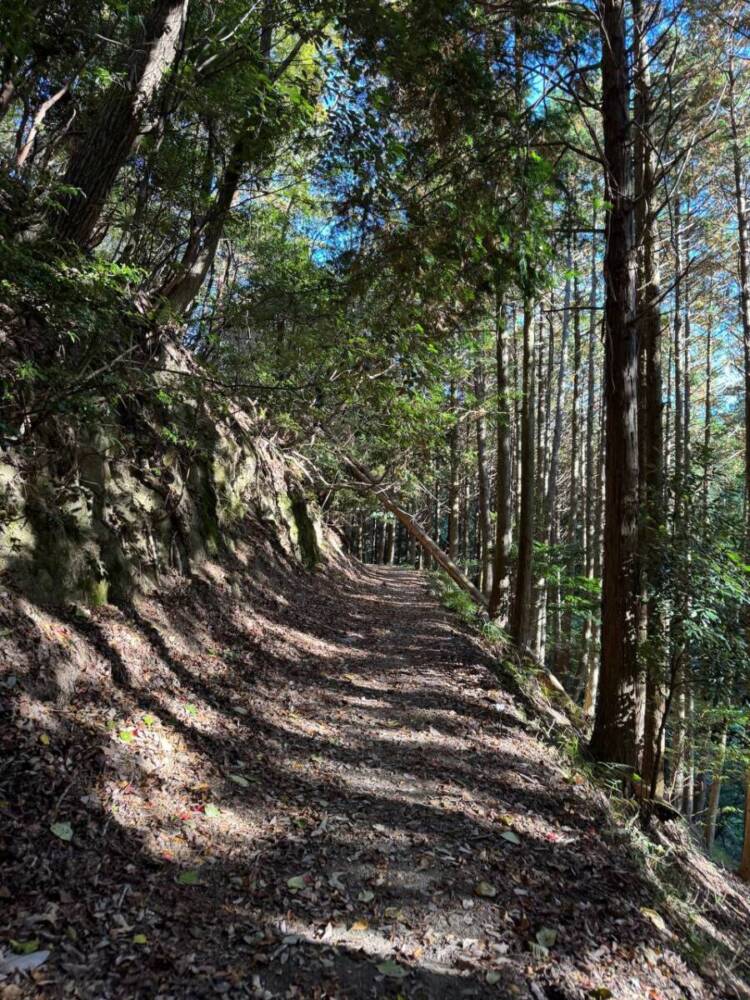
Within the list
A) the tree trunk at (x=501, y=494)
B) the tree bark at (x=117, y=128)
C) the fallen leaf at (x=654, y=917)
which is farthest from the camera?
the tree trunk at (x=501, y=494)

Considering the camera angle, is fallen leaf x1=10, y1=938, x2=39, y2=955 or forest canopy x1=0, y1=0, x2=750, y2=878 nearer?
fallen leaf x1=10, y1=938, x2=39, y2=955

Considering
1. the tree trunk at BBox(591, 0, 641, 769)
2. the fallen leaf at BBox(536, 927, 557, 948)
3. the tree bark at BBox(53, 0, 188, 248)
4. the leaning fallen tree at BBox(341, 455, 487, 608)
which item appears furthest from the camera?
the leaning fallen tree at BBox(341, 455, 487, 608)

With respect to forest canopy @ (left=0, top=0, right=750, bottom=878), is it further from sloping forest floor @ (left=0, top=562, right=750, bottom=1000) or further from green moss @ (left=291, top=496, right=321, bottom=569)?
green moss @ (left=291, top=496, right=321, bottom=569)

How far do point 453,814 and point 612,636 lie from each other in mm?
2664

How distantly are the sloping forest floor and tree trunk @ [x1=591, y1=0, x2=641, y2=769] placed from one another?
91 centimetres

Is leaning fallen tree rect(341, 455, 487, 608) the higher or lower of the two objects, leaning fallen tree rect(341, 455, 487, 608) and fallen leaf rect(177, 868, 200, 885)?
the higher

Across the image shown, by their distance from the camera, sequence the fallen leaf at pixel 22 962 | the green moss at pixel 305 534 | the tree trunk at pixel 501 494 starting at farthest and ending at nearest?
the green moss at pixel 305 534 < the tree trunk at pixel 501 494 < the fallen leaf at pixel 22 962

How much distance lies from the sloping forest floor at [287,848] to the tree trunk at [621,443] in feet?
2.97

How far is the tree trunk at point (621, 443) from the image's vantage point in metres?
5.43

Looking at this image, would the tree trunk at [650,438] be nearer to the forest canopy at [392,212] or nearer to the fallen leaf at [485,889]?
the forest canopy at [392,212]

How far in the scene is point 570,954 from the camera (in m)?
2.69

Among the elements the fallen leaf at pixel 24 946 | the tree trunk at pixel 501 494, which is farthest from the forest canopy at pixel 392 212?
the tree trunk at pixel 501 494

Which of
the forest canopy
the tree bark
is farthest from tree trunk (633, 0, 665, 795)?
the tree bark

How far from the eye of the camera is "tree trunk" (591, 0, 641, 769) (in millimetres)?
5434
